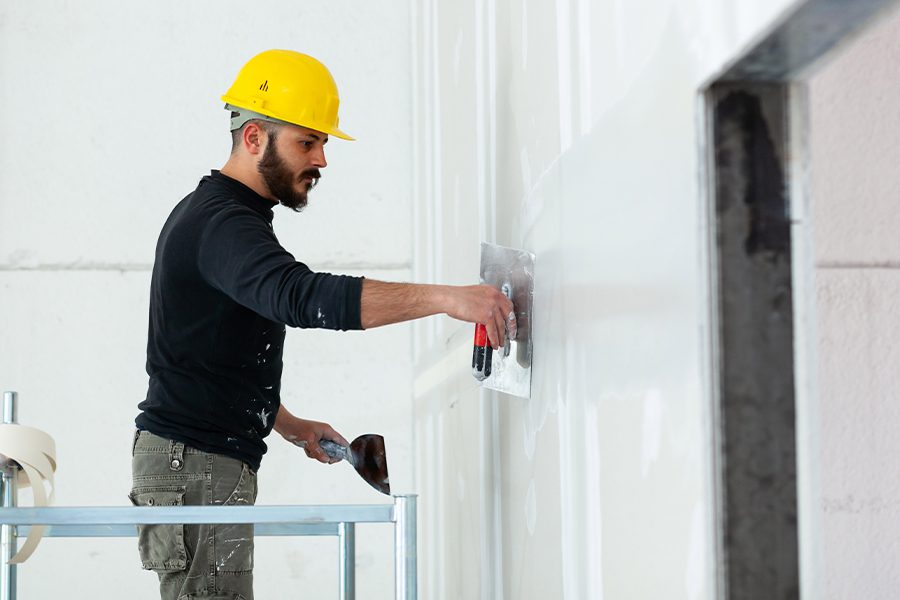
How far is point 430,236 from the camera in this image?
172 inches

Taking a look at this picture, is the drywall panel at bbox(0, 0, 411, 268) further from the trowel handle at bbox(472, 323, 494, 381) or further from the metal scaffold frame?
the metal scaffold frame

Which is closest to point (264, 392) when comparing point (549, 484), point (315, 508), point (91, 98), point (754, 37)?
point (315, 508)

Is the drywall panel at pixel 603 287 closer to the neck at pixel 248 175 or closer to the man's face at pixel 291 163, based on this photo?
the man's face at pixel 291 163

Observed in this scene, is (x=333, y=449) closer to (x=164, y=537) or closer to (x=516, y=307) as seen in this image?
(x=164, y=537)

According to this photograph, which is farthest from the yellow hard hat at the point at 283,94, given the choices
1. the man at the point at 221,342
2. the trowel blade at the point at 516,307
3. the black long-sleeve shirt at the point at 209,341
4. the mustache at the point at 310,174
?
the trowel blade at the point at 516,307

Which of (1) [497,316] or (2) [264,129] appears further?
(2) [264,129]

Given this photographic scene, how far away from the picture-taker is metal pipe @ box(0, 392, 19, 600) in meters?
2.56

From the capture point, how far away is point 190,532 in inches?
97.3

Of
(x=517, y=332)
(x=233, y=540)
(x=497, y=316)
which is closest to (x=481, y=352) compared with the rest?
(x=517, y=332)

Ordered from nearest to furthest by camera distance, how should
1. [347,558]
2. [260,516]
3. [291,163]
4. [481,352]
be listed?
[260,516] < [481,352] < [291,163] < [347,558]

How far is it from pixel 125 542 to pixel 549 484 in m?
3.75

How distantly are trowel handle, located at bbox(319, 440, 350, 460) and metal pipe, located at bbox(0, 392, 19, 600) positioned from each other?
798 mm

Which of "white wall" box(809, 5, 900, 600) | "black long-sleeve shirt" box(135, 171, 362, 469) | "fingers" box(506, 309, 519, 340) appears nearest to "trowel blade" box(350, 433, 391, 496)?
"black long-sleeve shirt" box(135, 171, 362, 469)

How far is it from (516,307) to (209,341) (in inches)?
29.3
